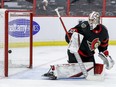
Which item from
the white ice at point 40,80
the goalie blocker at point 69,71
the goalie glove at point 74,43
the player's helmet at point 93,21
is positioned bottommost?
the white ice at point 40,80

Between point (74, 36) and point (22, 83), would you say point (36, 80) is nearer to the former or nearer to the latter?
point (22, 83)

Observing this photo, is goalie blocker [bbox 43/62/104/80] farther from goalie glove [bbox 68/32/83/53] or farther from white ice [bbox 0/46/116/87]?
goalie glove [bbox 68/32/83/53]

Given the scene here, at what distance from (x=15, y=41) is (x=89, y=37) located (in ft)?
3.38

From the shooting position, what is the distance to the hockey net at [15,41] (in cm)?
457

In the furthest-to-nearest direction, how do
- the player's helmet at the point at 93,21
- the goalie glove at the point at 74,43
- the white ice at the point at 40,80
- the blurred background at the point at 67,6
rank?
the blurred background at the point at 67,6
the player's helmet at the point at 93,21
the goalie glove at the point at 74,43
the white ice at the point at 40,80

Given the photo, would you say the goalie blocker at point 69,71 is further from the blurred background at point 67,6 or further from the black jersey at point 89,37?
the blurred background at point 67,6

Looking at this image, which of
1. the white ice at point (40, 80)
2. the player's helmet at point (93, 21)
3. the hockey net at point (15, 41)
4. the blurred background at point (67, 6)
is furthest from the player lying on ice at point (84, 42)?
the blurred background at point (67, 6)

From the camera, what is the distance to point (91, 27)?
177 inches

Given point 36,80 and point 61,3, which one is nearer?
point 36,80

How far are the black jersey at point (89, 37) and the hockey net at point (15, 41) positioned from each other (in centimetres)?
73

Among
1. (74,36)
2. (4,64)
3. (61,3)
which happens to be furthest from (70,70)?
(61,3)

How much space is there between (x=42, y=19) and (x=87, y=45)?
168 inches

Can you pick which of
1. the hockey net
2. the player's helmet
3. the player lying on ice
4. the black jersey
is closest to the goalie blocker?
the player lying on ice

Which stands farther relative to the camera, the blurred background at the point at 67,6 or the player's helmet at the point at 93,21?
the blurred background at the point at 67,6
